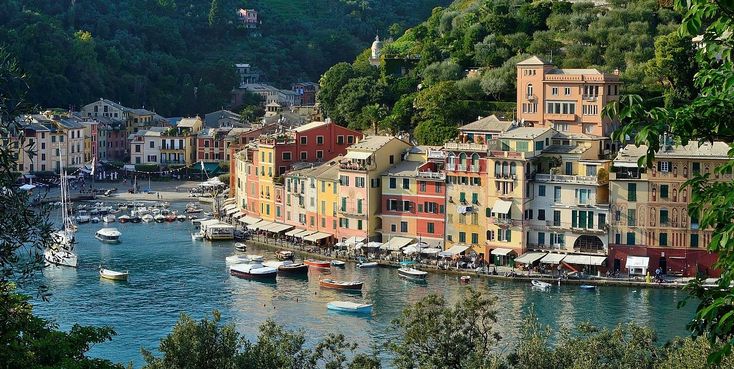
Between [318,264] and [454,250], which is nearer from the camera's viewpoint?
[318,264]

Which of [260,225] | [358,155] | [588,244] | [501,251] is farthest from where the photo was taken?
[260,225]

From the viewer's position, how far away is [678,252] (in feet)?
137

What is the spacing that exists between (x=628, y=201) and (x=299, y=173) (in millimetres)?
14377

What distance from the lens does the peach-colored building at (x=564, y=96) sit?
5109 centimetres

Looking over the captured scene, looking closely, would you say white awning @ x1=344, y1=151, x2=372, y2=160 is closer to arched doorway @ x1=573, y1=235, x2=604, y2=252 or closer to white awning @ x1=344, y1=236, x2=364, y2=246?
white awning @ x1=344, y1=236, x2=364, y2=246

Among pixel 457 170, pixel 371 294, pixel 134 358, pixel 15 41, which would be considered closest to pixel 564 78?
pixel 457 170

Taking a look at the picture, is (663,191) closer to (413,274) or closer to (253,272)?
(413,274)

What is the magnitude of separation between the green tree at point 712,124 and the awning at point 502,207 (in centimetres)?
3627

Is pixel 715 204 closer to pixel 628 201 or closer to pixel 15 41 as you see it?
pixel 628 201

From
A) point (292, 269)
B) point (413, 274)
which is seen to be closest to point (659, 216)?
point (413, 274)

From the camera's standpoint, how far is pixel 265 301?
39.2m

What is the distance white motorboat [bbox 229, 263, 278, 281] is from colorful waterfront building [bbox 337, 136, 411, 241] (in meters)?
5.77

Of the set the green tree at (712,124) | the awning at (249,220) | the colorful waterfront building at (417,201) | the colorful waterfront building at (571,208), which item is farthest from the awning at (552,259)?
the green tree at (712,124)

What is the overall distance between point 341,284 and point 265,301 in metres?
2.60
